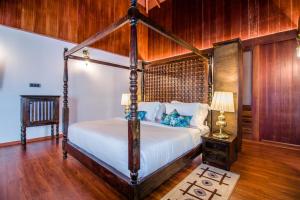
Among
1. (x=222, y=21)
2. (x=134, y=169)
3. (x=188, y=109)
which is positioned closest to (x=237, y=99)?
(x=188, y=109)

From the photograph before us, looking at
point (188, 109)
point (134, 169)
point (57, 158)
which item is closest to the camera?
point (134, 169)

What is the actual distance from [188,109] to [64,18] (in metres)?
4.04

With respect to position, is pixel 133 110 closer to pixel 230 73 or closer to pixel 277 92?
pixel 230 73

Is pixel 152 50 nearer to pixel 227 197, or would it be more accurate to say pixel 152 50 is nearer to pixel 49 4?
pixel 49 4

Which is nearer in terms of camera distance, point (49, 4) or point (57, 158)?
point (57, 158)

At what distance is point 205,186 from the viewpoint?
6.48ft

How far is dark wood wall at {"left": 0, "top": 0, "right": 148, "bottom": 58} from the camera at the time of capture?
3566mm

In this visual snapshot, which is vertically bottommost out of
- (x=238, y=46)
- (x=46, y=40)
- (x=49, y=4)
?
(x=238, y=46)

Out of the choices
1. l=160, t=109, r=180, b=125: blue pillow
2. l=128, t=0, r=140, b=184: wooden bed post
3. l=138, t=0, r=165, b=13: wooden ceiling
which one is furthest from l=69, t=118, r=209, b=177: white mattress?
l=138, t=0, r=165, b=13: wooden ceiling

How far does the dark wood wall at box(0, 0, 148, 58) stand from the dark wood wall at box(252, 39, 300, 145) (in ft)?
13.8

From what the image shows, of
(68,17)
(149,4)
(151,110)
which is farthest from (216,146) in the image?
(149,4)

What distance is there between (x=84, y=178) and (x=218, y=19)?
505 cm

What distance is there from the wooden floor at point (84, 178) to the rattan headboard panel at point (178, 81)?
1.88 m

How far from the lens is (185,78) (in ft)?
14.8
